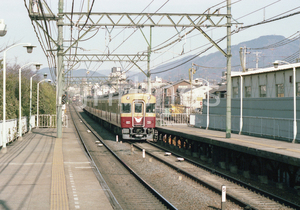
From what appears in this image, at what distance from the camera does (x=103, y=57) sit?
113 feet

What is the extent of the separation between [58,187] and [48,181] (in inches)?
39.6

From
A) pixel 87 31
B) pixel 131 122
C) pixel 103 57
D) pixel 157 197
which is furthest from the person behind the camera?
pixel 103 57

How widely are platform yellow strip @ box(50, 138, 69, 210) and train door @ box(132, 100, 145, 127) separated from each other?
317 inches

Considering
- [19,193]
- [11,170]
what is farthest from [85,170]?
[19,193]

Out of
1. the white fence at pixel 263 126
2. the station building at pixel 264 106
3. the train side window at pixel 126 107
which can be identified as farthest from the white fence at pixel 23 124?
the white fence at pixel 263 126

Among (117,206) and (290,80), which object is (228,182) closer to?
(117,206)

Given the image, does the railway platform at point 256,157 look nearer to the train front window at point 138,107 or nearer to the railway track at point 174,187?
the railway track at point 174,187

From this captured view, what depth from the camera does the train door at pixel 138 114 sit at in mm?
24328

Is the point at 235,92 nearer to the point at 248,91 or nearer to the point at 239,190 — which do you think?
the point at 248,91

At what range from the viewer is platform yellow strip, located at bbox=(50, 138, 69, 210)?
8812 millimetres

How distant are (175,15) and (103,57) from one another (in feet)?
55.5

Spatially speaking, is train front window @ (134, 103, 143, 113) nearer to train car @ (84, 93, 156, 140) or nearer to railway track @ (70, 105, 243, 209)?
train car @ (84, 93, 156, 140)

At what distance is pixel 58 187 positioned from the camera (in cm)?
1069

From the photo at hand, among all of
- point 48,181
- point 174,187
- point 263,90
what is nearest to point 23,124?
point 48,181
